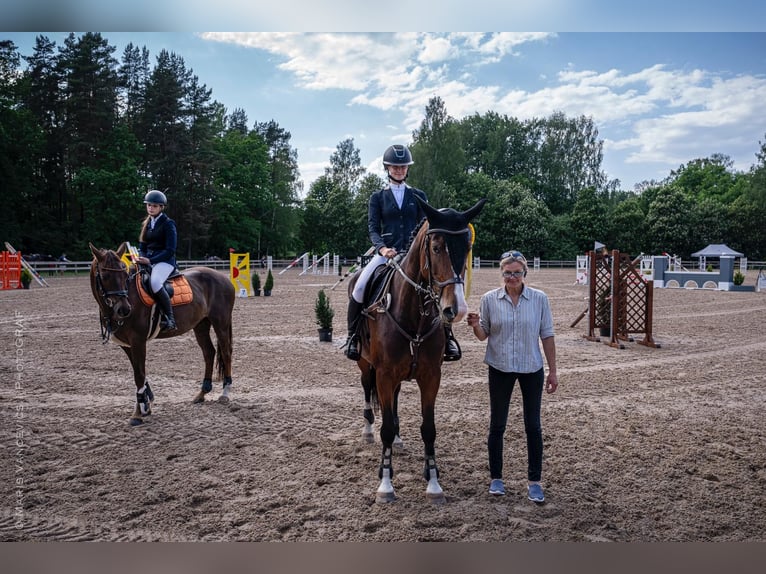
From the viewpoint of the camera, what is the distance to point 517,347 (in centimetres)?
335

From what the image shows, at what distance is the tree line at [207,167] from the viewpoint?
6.47 metres

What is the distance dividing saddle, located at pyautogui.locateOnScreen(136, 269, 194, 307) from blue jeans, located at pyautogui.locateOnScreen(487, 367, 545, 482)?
4.02 meters

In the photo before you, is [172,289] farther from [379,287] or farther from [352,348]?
[379,287]

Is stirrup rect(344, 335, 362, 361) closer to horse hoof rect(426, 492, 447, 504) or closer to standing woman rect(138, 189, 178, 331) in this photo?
horse hoof rect(426, 492, 447, 504)

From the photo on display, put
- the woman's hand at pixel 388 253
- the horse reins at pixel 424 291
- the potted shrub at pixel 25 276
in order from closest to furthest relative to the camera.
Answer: the horse reins at pixel 424 291
the woman's hand at pixel 388 253
the potted shrub at pixel 25 276

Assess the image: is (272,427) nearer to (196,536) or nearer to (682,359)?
(196,536)

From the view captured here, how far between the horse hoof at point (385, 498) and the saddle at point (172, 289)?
3.58 meters

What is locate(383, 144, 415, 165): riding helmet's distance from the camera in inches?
158

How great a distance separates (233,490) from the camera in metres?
3.61

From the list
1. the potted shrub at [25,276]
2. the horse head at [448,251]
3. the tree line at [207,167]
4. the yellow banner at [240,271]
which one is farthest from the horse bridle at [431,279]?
the potted shrub at [25,276]

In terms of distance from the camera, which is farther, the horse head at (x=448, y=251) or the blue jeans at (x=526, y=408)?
the blue jeans at (x=526, y=408)

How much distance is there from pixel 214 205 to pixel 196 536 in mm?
10056

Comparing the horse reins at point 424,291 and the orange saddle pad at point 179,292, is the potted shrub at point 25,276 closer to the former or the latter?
the orange saddle pad at point 179,292

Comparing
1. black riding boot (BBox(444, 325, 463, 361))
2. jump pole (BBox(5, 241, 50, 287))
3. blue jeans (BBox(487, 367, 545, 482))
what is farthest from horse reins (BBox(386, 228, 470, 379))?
jump pole (BBox(5, 241, 50, 287))
